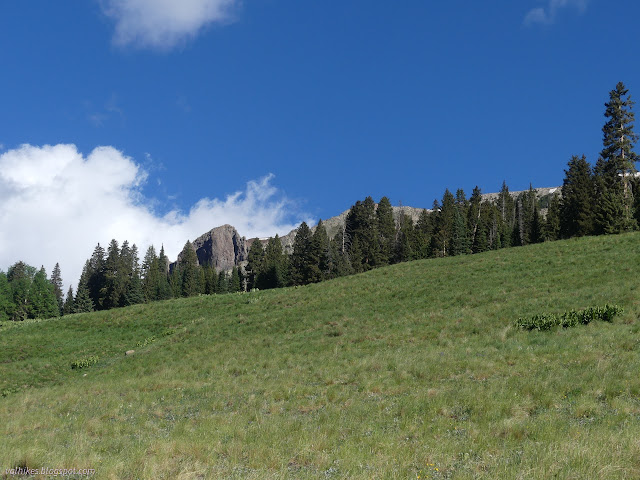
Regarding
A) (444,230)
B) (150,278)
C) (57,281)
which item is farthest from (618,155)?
(57,281)

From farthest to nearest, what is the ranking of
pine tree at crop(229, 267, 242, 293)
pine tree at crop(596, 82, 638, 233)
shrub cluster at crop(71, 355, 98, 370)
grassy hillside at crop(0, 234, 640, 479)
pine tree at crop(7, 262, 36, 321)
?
pine tree at crop(229, 267, 242, 293)
pine tree at crop(7, 262, 36, 321)
pine tree at crop(596, 82, 638, 233)
shrub cluster at crop(71, 355, 98, 370)
grassy hillside at crop(0, 234, 640, 479)

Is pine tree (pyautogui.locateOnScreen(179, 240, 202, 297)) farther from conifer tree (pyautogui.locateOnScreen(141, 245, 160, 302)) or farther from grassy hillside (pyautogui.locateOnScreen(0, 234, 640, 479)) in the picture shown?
grassy hillside (pyautogui.locateOnScreen(0, 234, 640, 479))

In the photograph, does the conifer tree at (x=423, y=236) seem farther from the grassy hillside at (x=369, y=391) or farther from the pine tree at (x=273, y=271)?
the grassy hillside at (x=369, y=391)

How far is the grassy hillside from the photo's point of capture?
284 inches

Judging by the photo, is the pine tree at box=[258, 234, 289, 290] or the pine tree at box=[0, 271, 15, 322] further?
the pine tree at box=[0, 271, 15, 322]

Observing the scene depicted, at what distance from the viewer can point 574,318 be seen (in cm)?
1880

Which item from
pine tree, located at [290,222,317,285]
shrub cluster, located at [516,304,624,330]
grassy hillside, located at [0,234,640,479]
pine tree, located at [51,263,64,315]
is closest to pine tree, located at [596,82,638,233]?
grassy hillside, located at [0,234,640,479]

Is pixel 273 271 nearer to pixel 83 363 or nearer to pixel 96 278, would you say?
pixel 96 278

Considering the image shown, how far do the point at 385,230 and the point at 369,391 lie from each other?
3598 inches

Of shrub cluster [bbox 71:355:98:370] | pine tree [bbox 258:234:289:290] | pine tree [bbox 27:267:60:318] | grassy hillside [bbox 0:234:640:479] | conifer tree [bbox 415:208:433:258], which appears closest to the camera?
grassy hillside [bbox 0:234:640:479]
